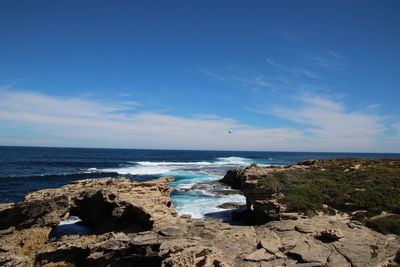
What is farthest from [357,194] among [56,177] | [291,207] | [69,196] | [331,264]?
[56,177]

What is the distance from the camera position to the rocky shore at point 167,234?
11.9 meters

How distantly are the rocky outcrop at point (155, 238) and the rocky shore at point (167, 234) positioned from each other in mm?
48

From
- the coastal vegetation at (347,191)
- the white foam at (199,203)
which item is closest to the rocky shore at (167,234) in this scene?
the coastal vegetation at (347,191)

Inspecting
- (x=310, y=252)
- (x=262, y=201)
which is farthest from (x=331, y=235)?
(x=262, y=201)

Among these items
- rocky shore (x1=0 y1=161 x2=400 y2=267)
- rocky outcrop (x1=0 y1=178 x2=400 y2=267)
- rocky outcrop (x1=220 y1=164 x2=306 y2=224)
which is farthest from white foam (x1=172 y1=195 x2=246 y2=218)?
rocky outcrop (x1=0 y1=178 x2=400 y2=267)

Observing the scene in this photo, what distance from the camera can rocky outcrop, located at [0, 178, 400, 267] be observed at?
1176 centimetres

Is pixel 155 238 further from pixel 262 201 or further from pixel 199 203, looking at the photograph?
pixel 199 203

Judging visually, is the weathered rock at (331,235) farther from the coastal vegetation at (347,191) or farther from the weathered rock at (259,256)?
the weathered rock at (259,256)

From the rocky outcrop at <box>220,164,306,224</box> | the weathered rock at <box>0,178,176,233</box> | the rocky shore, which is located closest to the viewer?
the rocky shore

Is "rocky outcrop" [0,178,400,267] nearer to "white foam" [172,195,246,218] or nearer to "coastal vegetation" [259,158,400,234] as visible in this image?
"coastal vegetation" [259,158,400,234]

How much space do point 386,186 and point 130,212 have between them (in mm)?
22466

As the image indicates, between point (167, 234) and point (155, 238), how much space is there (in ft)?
2.58

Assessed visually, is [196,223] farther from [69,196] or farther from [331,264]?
[69,196]

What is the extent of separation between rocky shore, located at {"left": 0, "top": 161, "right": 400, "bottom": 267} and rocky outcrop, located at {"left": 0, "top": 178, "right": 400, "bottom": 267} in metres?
0.05
